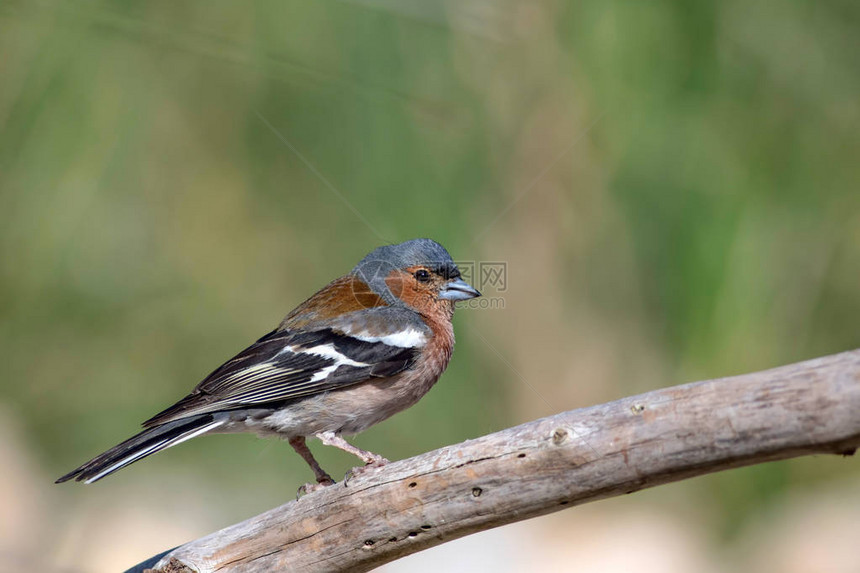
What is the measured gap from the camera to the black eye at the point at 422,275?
167 inches

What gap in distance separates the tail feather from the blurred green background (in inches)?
93.7

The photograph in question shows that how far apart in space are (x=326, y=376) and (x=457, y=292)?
968mm

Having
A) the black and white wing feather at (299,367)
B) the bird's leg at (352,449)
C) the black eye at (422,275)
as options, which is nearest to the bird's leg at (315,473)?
the bird's leg at (352,449)

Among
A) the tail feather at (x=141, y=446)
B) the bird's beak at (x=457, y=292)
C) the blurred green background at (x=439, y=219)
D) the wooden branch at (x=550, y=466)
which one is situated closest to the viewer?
the wooden branch at (x=550, y=466)

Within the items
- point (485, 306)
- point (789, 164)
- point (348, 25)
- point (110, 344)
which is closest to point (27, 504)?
point (110, 344)

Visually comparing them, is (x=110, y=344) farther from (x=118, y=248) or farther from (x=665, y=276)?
(x=665, y=276)

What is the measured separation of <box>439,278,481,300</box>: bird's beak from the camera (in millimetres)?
4219

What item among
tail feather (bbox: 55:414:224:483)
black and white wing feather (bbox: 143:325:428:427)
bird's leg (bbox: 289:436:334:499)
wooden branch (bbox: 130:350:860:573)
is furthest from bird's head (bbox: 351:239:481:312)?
wooden branch (bbox: 130:350:860:573)

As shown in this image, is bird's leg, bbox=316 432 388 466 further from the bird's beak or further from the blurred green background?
the blurred green background

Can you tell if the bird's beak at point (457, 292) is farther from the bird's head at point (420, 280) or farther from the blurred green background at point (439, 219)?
the blurred green background at point (439, 219)

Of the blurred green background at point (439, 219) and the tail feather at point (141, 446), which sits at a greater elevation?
the blurred green background at point (439, 219)

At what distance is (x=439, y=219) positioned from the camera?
18.4 feet

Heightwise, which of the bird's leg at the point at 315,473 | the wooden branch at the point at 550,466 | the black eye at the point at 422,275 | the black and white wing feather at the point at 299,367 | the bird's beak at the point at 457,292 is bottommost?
the wooden branch at the point at 550,466

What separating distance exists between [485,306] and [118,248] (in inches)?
122
